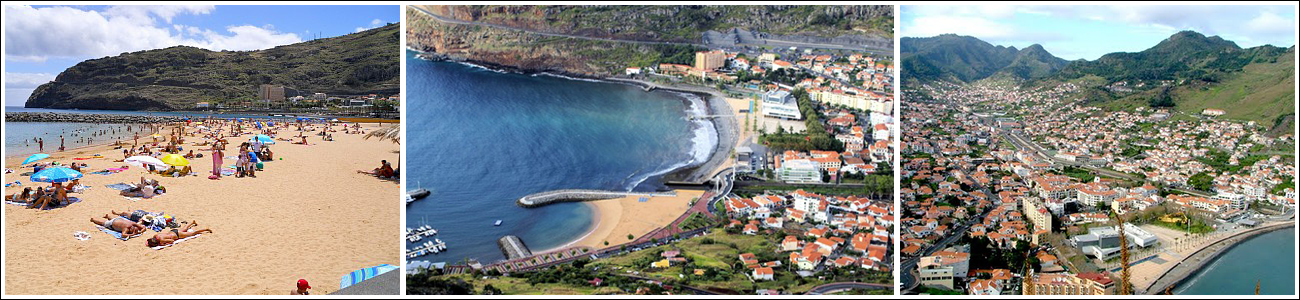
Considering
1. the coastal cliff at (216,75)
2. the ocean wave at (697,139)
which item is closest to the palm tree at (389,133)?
the coastal cliff at (216,75)

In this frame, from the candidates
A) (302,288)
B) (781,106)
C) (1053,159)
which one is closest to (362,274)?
(302,288)

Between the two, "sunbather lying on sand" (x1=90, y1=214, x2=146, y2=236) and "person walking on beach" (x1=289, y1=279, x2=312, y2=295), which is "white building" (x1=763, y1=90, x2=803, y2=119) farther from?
"sunbather lying on sand" (x1=90, y1=214, x2=146, y2=236)

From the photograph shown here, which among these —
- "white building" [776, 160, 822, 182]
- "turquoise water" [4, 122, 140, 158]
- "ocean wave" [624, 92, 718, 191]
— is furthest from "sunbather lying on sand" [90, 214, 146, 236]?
"white building" [776, 160, 822, 182]

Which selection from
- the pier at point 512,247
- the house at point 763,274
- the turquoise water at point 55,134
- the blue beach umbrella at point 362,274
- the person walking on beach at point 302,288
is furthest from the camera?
the turquoise water at point 55,134

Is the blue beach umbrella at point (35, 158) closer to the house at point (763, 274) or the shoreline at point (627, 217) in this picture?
the shoreline at point (627, 217)

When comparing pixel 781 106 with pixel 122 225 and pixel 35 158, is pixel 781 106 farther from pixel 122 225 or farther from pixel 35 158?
pixel 35 158

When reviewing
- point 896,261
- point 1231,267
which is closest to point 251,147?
point 896,261
